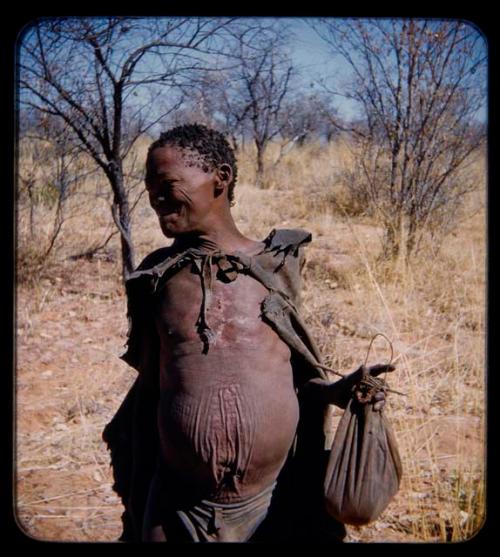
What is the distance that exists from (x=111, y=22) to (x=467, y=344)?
3.33 metres

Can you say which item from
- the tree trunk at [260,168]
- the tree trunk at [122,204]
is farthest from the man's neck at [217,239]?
the tree trunk at [260,168]

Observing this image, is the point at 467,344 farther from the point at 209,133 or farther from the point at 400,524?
the point at 209,133

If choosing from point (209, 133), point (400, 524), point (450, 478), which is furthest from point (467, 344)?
point (209, 133)

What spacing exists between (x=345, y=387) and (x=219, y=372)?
32 centimetres

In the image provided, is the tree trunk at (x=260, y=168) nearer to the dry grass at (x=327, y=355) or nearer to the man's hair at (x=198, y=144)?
the dry grass at (x=327, y=355)

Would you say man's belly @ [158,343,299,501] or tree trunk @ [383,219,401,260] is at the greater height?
tree trunk @ [383,219,401,260]

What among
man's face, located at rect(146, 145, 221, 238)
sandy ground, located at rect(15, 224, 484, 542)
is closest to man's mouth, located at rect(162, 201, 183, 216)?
man's face, located at rect(146, 145, 221, 238)

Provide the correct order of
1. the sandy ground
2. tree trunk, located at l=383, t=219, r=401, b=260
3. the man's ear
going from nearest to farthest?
the man's ear → the sandy ground → tree trunk, located at l=383, t=219, r=401, b=260

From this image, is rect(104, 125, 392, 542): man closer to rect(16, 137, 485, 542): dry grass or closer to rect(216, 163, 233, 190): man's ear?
rect(216, 163, 233, 190): man's ear

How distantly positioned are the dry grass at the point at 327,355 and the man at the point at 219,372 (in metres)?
0.96

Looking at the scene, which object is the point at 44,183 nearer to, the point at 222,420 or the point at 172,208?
the point at 172,208

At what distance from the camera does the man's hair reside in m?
1.58

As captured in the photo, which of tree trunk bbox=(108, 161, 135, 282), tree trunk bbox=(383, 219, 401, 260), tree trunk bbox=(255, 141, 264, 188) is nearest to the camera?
tree trunk bbox=(108, 161, 135, 282)

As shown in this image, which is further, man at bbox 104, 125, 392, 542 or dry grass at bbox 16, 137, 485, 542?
dry grass at bbox 16, 137, 485, 542
